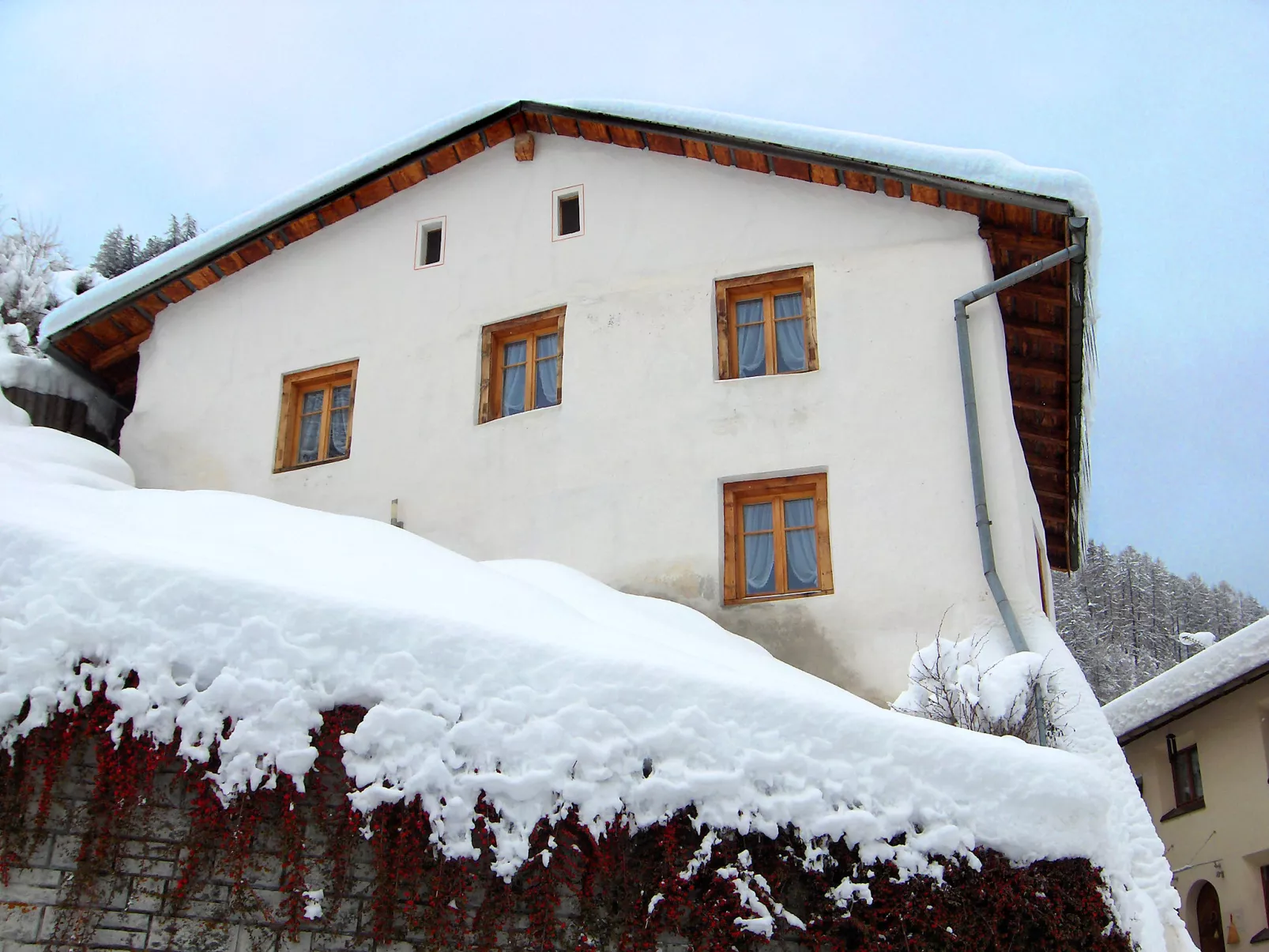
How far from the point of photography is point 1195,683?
1372cm

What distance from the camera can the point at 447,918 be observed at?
615 centimetres

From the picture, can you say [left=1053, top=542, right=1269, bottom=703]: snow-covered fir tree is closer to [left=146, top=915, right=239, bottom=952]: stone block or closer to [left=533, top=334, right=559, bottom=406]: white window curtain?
[left=533, top=334, right=559, bottom=406]: white window curtain

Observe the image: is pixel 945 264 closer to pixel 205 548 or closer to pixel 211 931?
pixel 205 548

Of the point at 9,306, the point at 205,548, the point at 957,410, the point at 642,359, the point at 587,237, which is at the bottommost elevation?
the point at 205,548

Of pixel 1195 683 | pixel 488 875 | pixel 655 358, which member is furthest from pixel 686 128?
pixel 1195 683

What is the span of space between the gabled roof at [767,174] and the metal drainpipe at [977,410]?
0.71ft

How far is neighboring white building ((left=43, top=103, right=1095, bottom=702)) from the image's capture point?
10.2m

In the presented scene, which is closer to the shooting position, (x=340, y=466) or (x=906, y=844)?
(x=906, y=844)

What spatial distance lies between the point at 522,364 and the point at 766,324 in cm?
251

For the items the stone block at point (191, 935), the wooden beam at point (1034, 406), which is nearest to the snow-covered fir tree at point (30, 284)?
the wooden beam at point (1034, 406)

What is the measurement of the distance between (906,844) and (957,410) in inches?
195

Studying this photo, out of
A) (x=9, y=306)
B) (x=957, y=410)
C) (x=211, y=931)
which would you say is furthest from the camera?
(x=9, y=306)

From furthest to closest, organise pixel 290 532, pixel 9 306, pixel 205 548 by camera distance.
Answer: pixel 9 306, pixel 290 532, pixel 205 548

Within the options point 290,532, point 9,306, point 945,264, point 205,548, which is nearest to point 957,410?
point 945,264
